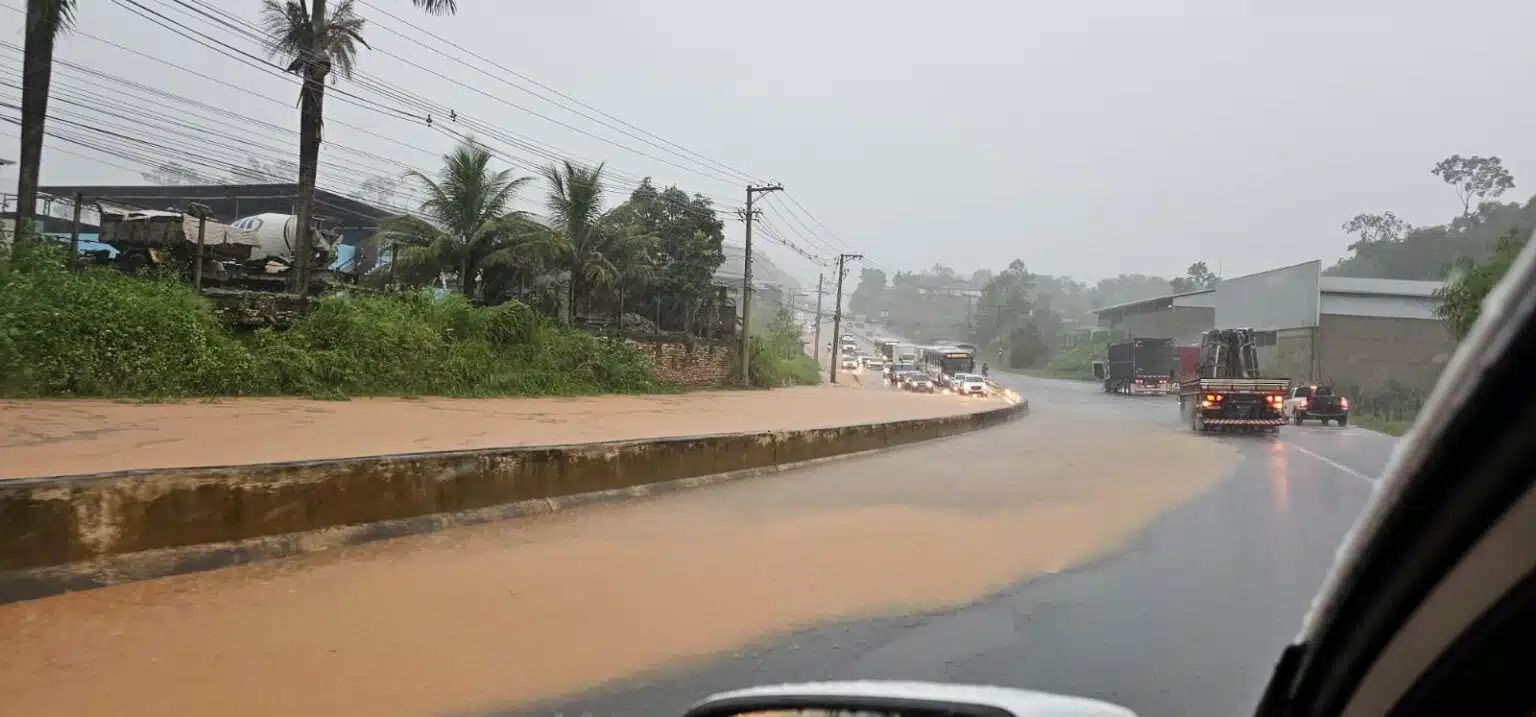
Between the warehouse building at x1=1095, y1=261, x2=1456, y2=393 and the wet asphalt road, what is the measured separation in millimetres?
1163

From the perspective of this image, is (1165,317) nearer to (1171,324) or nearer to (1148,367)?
(1171,324)

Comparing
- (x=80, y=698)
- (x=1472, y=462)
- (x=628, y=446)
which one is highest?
(x=1472, y=462)

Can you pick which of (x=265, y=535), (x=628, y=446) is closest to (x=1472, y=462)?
(x=265, y=535)

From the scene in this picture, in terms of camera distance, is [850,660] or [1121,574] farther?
[1121,574]

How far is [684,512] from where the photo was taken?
10.4m

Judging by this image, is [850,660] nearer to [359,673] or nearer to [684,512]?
[359,673]

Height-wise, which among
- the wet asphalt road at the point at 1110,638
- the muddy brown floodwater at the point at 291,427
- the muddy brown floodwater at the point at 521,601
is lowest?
the muddy brown floodwater at the point at 521,601

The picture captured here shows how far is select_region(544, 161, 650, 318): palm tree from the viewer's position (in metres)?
31.0

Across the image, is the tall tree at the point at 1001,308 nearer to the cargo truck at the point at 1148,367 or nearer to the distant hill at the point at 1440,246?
the cargo truck at the point at 1148,367

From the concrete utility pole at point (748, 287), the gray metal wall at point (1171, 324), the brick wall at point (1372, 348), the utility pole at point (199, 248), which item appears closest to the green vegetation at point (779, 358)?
the concrete utility pole at point (748, 287)

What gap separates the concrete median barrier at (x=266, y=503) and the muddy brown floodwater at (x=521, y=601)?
0.17m

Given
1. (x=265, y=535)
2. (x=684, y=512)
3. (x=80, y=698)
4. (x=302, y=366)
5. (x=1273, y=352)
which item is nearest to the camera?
(x=80, y=698)

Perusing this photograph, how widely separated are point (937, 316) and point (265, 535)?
143 m

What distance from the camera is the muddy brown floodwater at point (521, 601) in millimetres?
4641
